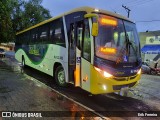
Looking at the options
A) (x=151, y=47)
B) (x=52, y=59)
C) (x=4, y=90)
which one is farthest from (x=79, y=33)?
(x=151, y=47)

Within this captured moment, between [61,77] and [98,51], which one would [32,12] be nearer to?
[61,77]

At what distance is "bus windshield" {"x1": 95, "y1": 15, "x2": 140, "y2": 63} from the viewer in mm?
8555

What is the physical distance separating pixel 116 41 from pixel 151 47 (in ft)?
102

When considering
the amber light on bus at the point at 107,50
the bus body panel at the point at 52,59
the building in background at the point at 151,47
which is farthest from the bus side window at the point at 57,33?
the building in background at the point at 151,47

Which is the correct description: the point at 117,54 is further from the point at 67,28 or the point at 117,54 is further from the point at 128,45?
the point at 67,28

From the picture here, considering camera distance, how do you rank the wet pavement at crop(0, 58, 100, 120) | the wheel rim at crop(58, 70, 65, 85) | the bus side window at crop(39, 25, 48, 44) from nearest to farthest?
1. the wet pavement at crop(0, 58, 100, 120)
2. the wheel rim at crop(58, 70, 65, 85)
3. the bus side window at crop(39, 25, 48, 44)

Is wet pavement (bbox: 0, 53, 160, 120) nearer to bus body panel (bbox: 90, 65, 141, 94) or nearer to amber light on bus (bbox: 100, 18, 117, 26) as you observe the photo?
bus body panel (bbox: 90, 65, 141, 94)

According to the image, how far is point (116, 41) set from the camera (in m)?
8.91

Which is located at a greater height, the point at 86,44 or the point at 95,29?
the point at 95,29

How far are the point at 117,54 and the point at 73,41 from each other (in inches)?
85.9

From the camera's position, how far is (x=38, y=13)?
5481cm

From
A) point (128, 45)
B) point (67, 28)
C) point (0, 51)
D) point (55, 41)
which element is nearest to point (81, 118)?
point (128, 45)

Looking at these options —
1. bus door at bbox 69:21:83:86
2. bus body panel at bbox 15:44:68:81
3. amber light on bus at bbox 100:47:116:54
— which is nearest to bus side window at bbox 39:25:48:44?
bus body panel at bbox 15:44:68:81

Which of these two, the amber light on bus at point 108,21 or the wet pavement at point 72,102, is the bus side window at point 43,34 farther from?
the amber light on bus at point 108,21
